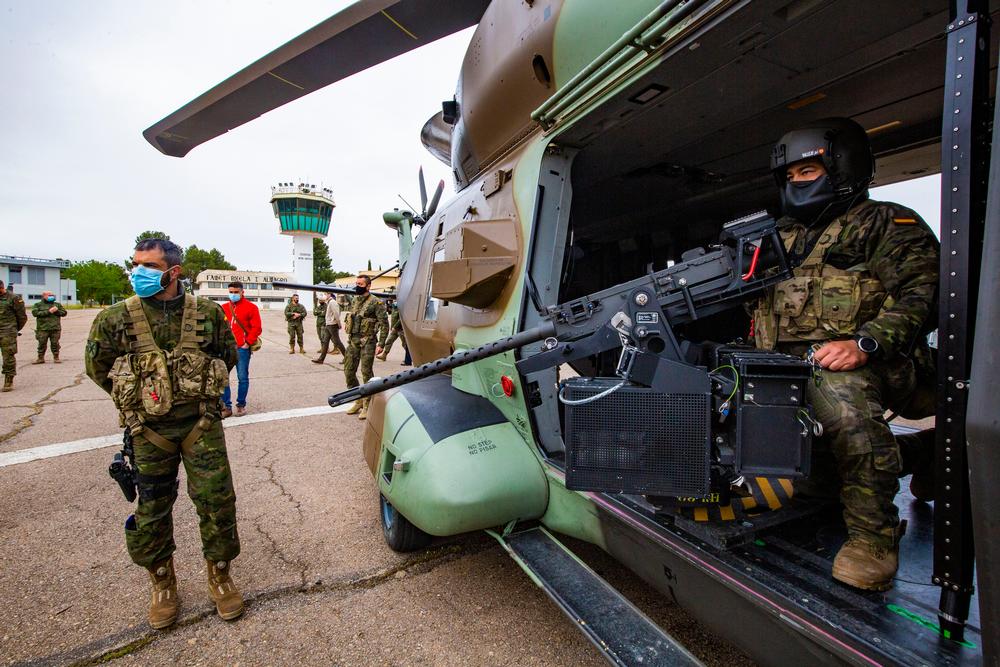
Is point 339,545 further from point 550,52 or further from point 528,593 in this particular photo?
point 550,52

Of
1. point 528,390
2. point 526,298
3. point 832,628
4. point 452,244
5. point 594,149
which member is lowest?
point 832,628

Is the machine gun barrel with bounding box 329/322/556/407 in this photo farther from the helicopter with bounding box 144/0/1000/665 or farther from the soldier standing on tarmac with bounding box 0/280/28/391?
the soldier standing on tarmac with bounding box 0/280/28/391

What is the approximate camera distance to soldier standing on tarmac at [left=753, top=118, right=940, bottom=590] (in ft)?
5.87

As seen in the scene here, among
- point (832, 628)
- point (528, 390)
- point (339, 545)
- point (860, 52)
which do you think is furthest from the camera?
point (339, 545)

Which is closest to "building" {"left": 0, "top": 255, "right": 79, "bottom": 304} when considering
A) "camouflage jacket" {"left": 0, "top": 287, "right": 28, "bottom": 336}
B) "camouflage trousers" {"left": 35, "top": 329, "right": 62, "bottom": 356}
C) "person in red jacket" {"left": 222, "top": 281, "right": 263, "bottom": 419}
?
"camouflage trousers" {"left": 35, "top": 329, "right": 62, "bottom": 356}

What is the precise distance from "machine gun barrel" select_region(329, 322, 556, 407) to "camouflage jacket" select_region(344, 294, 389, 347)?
4882 millimetres

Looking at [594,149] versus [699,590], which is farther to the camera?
[594,149]

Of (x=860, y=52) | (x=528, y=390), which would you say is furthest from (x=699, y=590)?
(x=860, y=52)

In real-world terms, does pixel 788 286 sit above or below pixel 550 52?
below

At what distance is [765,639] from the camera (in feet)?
5.35

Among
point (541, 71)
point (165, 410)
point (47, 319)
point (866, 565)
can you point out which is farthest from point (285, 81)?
point (47, 319)

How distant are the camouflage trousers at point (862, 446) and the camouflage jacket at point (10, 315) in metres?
11.5

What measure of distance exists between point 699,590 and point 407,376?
60.5 inches

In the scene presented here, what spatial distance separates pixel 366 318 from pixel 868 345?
Result: 6.43m
